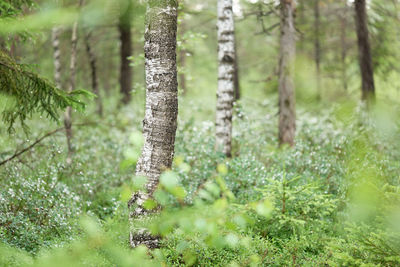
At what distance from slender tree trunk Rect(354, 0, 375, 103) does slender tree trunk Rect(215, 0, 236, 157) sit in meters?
3.93

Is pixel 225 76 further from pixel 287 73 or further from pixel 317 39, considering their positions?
pixel 317 39

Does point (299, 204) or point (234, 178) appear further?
point (234, 178)

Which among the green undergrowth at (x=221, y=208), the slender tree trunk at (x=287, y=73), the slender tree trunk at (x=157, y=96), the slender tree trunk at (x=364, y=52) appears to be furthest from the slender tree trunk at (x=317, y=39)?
the slender tree trunk at (x=157, y=96)

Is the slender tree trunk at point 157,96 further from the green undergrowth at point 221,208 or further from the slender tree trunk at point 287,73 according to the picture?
the slender tree trunk at point 287,73

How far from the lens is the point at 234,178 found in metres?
6.47

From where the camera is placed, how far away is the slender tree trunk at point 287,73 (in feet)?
29.7

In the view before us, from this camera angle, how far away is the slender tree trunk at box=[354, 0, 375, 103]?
8.90 metres

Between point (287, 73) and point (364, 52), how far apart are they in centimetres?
229

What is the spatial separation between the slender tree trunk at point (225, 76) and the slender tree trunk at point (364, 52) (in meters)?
3.93

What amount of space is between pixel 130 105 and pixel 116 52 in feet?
22.3

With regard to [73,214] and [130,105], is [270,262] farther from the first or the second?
[130,105]

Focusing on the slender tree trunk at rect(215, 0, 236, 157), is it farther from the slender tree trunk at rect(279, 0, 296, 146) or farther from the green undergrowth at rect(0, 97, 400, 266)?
the slender tree trunk at rect(279, 0, 296, 146)

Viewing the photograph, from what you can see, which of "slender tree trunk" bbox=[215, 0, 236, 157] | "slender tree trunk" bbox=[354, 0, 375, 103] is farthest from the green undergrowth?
"slender tree trunk" bbox=[354, 0, 375, 103]

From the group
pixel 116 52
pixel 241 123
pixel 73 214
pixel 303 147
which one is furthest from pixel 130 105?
pixel 73 214
